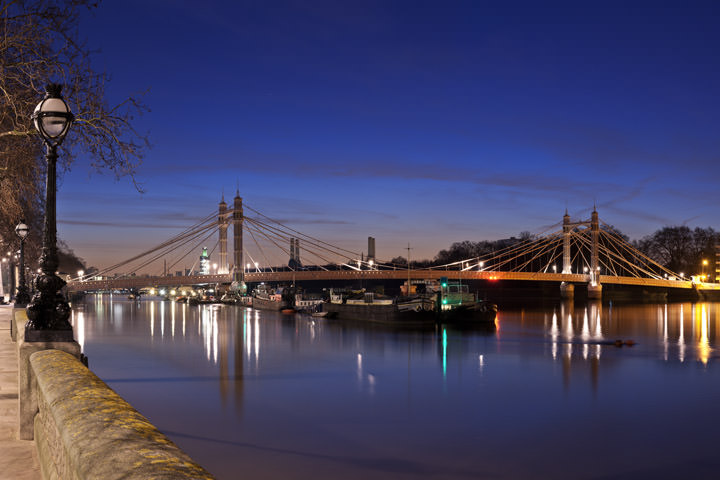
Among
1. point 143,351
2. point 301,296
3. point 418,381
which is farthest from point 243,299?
point 418,381

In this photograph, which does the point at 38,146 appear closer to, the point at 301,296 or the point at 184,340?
the point at 184,340

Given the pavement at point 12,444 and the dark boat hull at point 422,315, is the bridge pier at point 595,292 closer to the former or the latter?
the dark boat hull at point 422,315

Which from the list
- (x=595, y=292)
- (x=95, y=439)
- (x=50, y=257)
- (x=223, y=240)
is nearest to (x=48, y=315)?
(x=50, y=257)

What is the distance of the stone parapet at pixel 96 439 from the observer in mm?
3084

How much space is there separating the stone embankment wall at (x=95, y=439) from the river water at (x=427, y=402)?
32.6 feet

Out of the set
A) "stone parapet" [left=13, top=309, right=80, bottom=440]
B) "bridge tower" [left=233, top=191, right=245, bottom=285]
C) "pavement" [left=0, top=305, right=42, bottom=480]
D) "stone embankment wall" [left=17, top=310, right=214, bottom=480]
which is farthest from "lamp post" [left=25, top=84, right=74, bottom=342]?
"bridge tower" [left=233, top=191, right=245, bottom=285]

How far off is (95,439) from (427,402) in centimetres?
2123

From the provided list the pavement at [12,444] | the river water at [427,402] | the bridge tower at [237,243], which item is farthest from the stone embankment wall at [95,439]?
the bridge tower at [237,243]

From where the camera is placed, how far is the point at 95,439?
3570mm

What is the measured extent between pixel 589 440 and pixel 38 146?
55.5 feet

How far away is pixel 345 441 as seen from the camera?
706 inches

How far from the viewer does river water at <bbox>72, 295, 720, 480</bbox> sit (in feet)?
52.9

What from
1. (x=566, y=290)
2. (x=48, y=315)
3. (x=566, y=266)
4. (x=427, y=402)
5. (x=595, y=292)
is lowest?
(x=566, y=290)

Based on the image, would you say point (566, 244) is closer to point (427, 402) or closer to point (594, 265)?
point (594, 265)
